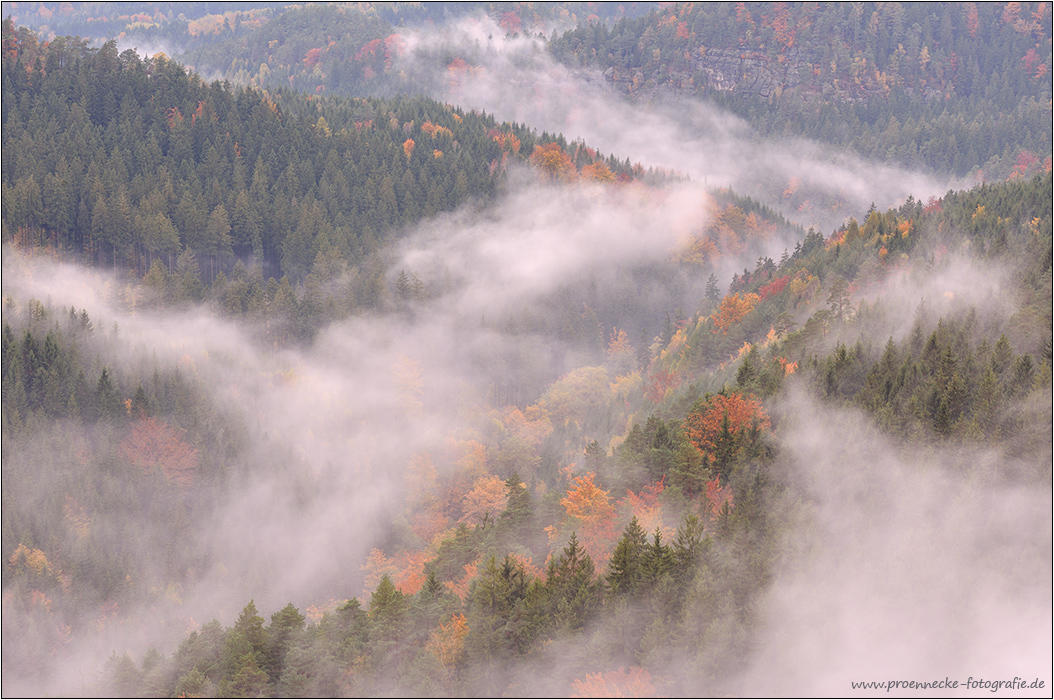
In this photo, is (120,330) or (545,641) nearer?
(545,641)

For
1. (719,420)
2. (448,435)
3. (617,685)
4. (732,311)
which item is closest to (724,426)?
(719,420)

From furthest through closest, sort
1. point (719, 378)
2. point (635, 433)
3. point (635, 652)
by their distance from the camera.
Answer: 1. point (719, 378)
2. point (635, 433)
3. point (635, 652)

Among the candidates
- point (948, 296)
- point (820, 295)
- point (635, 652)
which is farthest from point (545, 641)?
point (820, 295)

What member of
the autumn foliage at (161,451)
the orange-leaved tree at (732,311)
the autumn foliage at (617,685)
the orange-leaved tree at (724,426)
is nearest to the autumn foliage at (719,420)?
the orange-leaved tree at (724,426)

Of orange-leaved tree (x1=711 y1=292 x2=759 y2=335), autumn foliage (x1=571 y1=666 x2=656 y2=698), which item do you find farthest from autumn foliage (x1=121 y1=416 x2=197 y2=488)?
autumn foliage (x1=571 y1=666 x2=656 y2=698)

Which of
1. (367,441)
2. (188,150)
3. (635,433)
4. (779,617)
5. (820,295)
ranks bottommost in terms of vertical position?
(367,441)

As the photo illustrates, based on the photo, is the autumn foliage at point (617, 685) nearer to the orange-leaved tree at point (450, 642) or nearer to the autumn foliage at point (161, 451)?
the orange-leaved tree at point (450, 642)

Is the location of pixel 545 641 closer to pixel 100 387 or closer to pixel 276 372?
pixel 100 387
